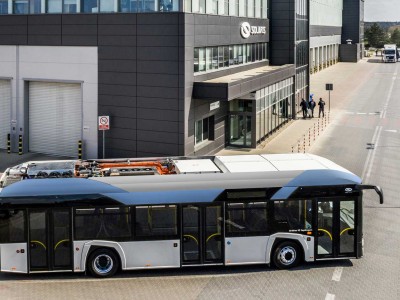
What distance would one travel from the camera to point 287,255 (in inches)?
565

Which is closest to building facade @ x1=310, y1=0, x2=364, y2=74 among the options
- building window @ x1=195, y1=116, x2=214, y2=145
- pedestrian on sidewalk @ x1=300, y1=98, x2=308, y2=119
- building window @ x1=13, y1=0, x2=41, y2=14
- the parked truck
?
the parked truck

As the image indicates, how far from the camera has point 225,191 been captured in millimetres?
13641

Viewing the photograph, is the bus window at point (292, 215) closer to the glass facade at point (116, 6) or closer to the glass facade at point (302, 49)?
the glass facade at point (116, 6)

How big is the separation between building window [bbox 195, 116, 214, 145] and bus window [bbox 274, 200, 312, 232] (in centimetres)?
1432

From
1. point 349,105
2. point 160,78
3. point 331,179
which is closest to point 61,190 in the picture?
point 331,179

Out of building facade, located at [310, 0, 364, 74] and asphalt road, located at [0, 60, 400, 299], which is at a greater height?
building facade, located at [310, 0, 364, 74]

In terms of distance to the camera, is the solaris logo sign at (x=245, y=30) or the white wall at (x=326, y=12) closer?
the solaris logo sign at (x=245, y=30)

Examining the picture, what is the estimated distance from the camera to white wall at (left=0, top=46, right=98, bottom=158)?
28.0m

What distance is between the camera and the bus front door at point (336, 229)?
46.3 ft

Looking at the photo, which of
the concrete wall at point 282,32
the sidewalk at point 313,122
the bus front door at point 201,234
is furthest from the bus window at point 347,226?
the concrete wall at point 282,32

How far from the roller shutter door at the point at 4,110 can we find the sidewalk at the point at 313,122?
1130cm

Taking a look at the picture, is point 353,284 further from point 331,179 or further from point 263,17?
point 263,17

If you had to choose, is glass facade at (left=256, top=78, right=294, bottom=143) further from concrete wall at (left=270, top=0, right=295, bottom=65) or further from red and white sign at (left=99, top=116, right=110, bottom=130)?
red and white sign at (left=99, top=116, right=110, bottom=130)

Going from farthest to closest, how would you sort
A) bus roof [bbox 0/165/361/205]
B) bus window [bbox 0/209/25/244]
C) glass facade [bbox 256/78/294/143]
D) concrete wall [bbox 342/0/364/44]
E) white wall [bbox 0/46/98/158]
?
concrete wall [bbox 342/0/364/44], glass facade [bbox 256/78/294/143], white wall [bbox 0/46/98/158], bus roof [bbox 0/165/361/205], bus window [bbox 0/209/25/244]
